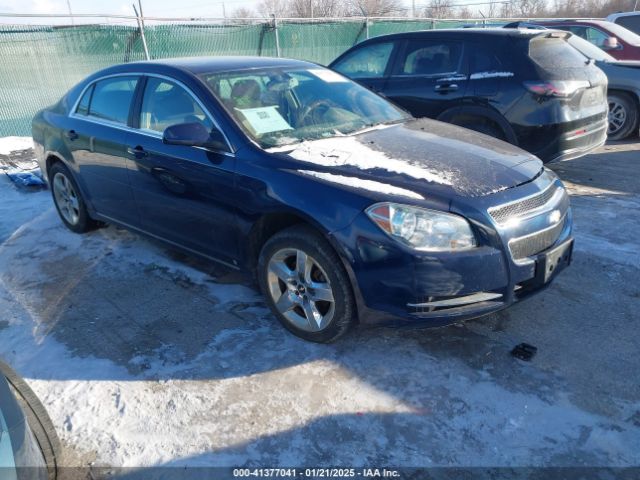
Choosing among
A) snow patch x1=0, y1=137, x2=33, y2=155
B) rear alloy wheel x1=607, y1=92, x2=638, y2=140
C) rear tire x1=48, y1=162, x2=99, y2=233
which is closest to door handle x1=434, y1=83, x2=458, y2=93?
rear alloy wheel x1=607, y1=92, x2=638, y2=140

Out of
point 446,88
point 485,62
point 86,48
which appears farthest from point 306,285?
point 86,48

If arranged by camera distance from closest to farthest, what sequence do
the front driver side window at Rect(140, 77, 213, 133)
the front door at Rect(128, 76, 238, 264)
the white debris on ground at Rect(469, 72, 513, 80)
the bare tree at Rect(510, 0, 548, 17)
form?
the front door at Rect(128, 76, 238, 264), the front driver side window at Rect(140, 77, 213, 133), the white debris on ground at Rect(469, 72, 513, 80), the bare tree at Rect(510, 0, 548, 17)

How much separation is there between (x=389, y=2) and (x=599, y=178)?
145 feet

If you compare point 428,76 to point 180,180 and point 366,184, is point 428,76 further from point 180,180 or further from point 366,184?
point 366,184

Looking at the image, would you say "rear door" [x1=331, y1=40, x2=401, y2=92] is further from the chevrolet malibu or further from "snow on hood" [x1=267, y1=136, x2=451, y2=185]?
"snow on hood" [x1=267, y1=136, x2=451, y2=185]

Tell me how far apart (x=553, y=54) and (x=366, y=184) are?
4.19m

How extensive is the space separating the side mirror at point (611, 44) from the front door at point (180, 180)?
8495 millimetres

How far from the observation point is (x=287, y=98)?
3.84 meters

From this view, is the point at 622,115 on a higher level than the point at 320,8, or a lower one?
lower

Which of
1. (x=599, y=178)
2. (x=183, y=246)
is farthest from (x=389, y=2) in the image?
(x=183, y=246)

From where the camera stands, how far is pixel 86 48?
10.1 m

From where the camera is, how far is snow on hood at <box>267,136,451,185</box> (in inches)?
119

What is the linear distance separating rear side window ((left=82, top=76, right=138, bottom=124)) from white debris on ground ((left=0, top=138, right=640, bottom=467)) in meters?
1.55

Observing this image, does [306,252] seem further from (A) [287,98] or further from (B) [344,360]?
(A) [287,98]
